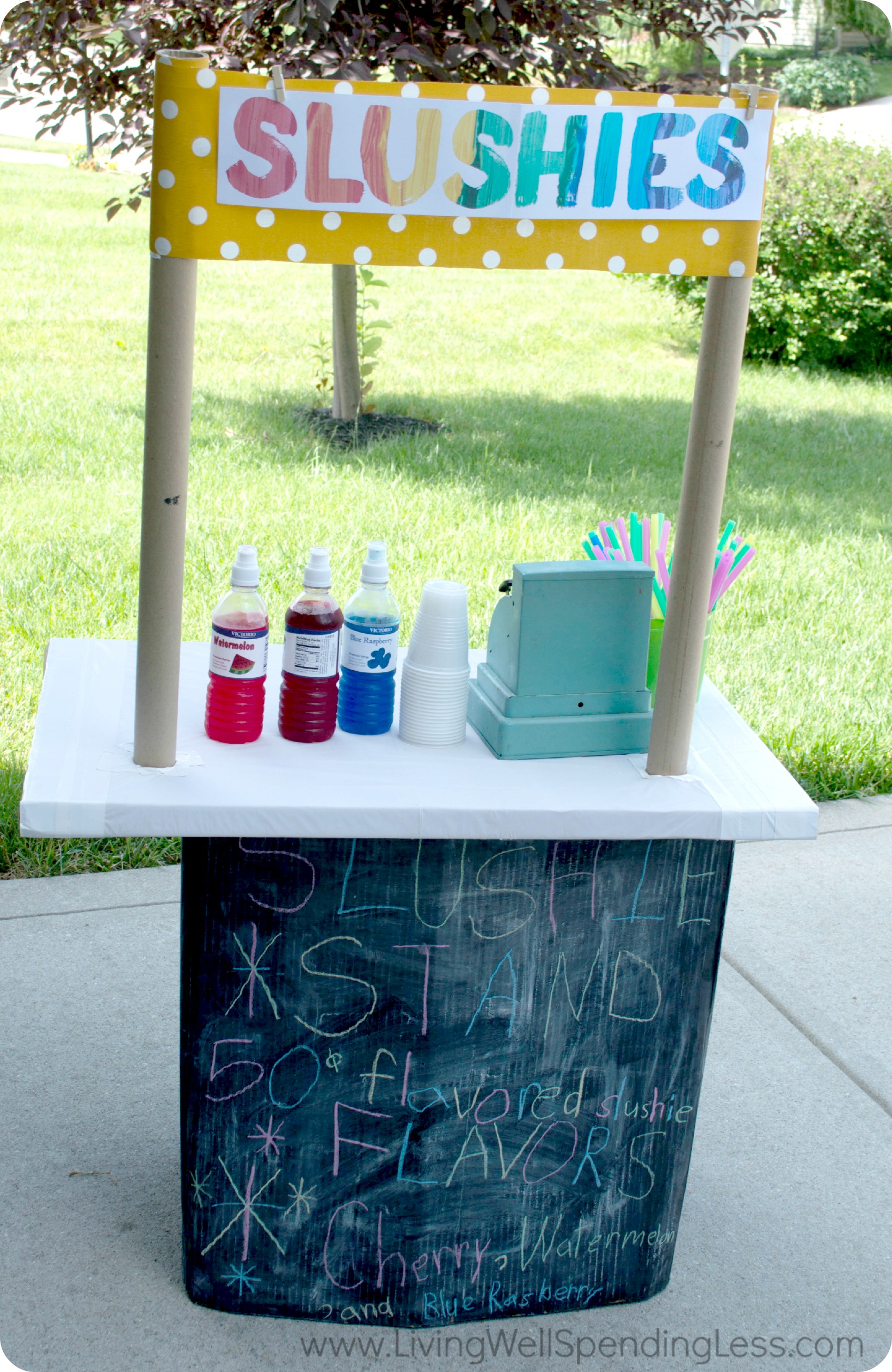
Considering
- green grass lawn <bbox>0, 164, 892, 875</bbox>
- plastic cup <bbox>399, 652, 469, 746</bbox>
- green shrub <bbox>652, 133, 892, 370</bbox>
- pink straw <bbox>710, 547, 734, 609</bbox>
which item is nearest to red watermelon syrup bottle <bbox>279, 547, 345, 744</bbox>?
plastic cup <bbox>399, 652, 469, 746</bbox>

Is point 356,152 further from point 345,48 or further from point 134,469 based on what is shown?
point 134,469

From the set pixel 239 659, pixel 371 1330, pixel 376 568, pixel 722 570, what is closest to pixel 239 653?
pixel 239 659

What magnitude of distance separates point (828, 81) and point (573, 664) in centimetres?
3329

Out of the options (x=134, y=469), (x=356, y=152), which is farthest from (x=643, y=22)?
(x=356, y=152)

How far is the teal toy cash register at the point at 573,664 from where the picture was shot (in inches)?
71.8

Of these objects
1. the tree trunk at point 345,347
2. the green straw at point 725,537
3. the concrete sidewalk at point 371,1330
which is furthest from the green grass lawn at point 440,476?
the green straw at point 725,537

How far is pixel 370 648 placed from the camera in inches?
71.4

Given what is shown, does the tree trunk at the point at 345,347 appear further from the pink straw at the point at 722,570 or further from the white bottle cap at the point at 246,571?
the white bottle cap at the point at 246,571

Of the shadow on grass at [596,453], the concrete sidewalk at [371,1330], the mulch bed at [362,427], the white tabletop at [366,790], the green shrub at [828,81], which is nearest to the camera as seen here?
the white tabletop at [366,790]

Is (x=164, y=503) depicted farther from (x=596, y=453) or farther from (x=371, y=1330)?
(x=596, y=453)

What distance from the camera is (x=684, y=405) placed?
8.38 meters

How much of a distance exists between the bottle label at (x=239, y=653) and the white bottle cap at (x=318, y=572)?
0.30ft

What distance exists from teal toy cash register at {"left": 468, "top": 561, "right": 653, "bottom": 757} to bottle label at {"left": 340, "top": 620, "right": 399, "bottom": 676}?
0.17 meters

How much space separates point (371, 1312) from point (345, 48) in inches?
154
